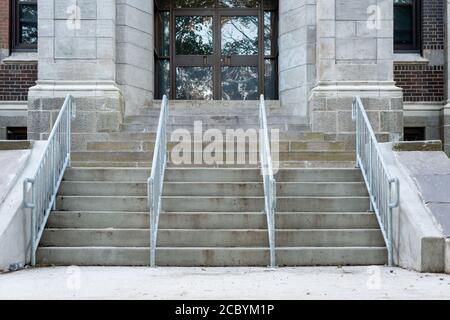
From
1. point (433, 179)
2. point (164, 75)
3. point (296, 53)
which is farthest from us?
point (164, 75)

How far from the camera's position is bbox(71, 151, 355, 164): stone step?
11.4 m

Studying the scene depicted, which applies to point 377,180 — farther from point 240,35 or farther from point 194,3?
point 194,3

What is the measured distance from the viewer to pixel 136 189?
10117 millimetres

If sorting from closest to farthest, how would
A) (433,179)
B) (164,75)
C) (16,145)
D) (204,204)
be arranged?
(433,179) → (204,204) → (16,145) → (164,75)

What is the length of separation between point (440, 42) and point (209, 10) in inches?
196

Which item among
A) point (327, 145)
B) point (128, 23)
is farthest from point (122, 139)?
point (327, 145)

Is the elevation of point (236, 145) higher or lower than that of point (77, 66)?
lower

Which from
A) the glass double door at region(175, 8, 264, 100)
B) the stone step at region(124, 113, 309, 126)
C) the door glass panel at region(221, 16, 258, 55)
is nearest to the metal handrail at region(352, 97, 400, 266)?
the stone step at region(124, 113, 309, 126)

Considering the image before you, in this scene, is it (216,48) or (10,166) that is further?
(216,48)

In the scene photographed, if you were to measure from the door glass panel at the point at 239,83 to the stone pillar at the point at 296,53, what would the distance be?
4.18 ft

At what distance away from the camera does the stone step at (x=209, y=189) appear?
33.2 ft

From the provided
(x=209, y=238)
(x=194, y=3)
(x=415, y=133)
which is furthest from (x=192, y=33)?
(x=209, y=238)

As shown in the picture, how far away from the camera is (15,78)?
15.3 m

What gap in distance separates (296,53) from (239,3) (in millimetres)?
2613
